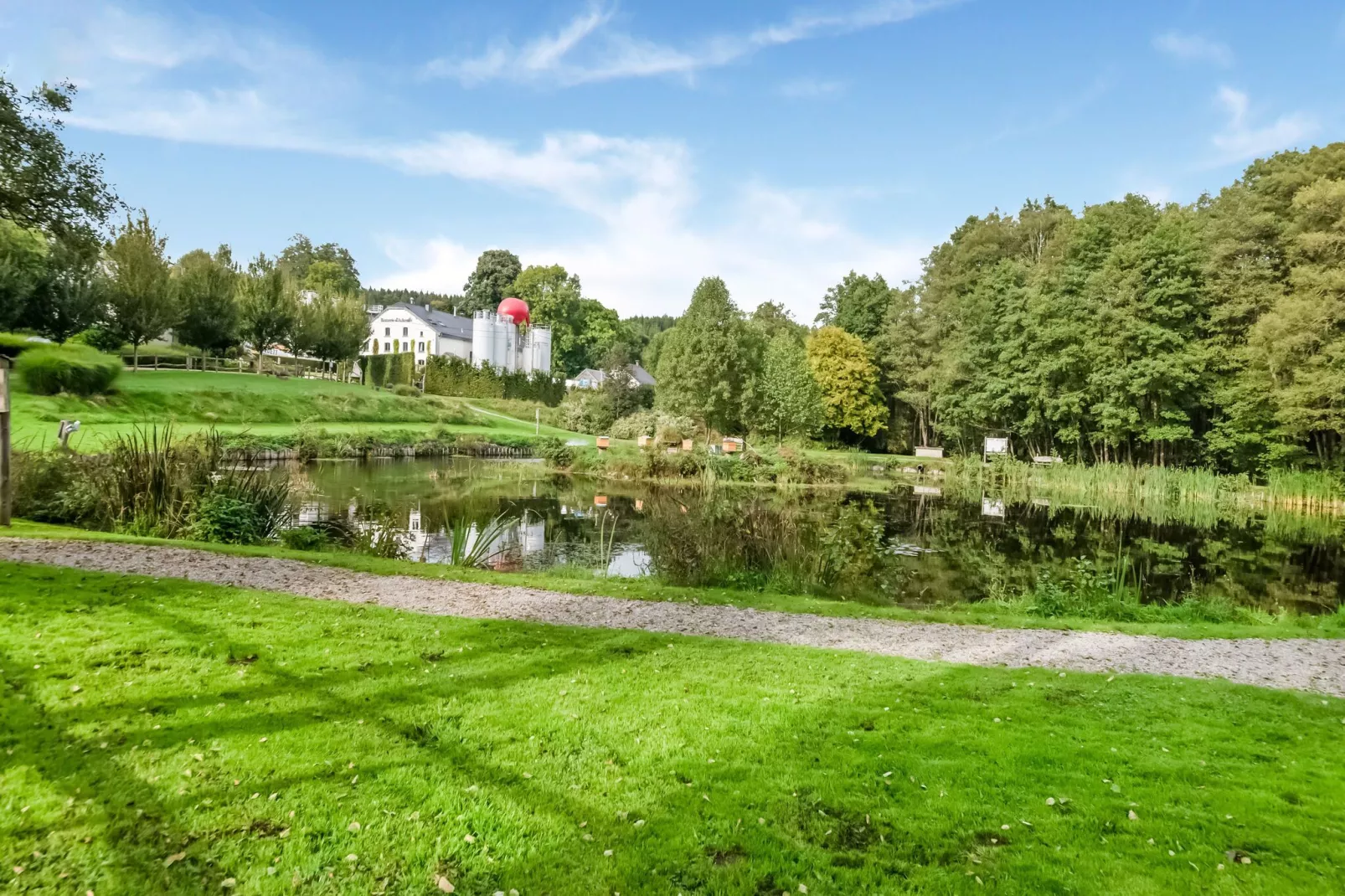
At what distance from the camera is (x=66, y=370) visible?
26688mm

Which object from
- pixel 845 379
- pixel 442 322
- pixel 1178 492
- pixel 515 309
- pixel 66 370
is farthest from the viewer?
pixel 442 322

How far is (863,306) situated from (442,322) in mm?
36530

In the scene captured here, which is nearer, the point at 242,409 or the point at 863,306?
the point at 242,409

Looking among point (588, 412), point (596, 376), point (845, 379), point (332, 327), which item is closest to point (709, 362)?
point (845, 379)

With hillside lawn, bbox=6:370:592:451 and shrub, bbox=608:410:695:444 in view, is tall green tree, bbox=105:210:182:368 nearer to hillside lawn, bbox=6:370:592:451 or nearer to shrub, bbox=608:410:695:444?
hillside lawn, bbox=6:370:592:451

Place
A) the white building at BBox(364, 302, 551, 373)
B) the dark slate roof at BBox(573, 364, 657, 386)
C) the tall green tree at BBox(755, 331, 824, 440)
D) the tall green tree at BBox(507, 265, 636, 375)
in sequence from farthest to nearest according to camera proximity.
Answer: the tall green tree at BBox(507, 265, 636, 375)
the dark slate roof at BBox(573, 364, 657, 386)
the white building at BBox(364, 302, 551, 373)
the tall green tree at BBox(755, 331, 824, 440)

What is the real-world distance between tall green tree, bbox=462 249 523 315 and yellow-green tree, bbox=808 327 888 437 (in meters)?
43.6

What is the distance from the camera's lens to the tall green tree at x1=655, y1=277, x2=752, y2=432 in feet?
108

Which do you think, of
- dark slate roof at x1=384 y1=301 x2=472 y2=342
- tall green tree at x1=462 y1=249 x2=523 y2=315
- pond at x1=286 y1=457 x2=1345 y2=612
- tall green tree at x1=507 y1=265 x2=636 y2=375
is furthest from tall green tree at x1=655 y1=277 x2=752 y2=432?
tall green tree at x1=462 y1=249 x2=523 y2=315

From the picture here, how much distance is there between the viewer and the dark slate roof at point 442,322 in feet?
206

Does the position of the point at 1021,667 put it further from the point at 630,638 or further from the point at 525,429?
the point at 525,429

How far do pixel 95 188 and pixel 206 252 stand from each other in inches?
1140

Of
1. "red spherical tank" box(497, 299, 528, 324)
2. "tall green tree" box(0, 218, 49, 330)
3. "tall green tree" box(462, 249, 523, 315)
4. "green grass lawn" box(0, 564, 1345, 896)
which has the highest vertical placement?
"tall green tree" box(462, 249, 523, 315)

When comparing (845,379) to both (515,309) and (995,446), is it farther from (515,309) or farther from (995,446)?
(515,309)
